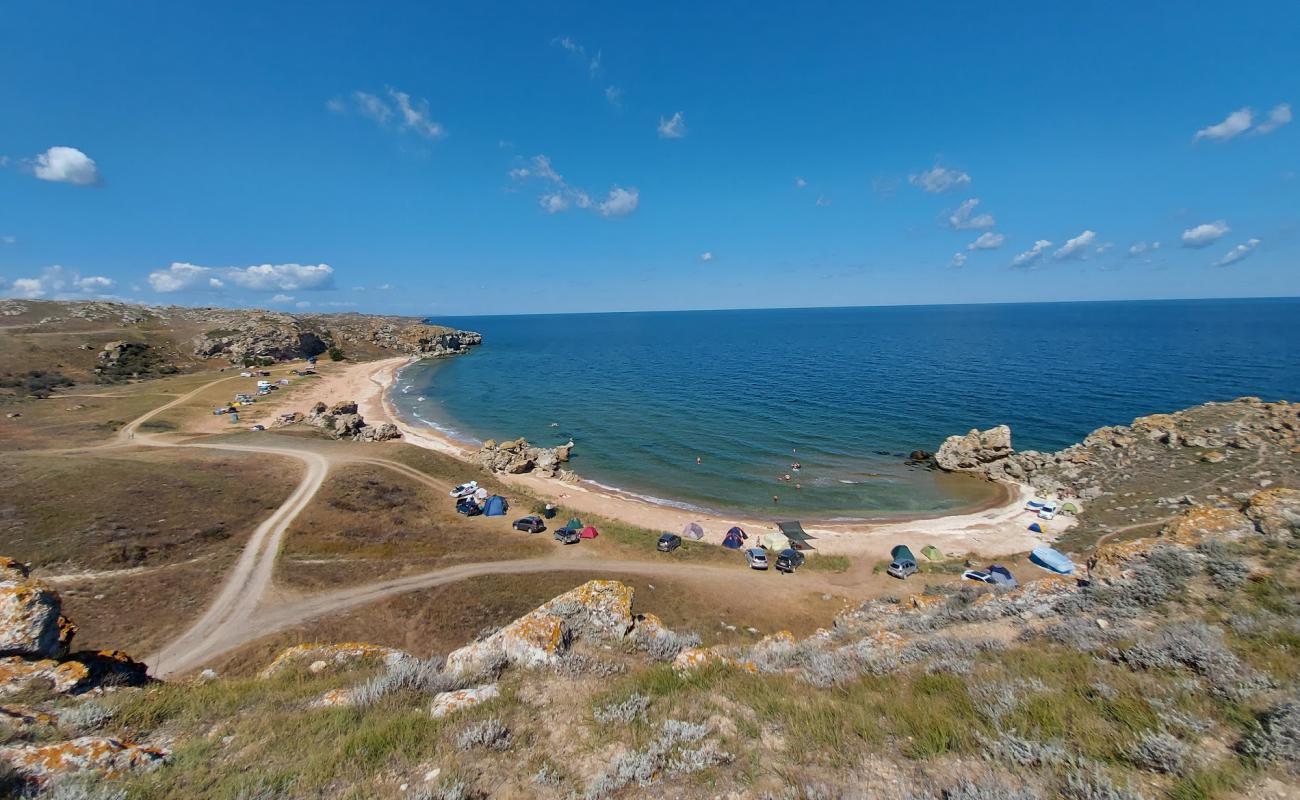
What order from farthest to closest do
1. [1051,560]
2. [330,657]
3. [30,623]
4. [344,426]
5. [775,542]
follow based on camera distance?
[344,426] < [775,542] < [1051,560] < [330,657] < [30,623]

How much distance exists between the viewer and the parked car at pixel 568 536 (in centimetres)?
3452

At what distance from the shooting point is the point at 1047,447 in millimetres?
56406

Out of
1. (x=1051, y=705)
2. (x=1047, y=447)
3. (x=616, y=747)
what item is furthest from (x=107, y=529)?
(x=1047, y=447)

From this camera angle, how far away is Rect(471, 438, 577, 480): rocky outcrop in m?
52.3

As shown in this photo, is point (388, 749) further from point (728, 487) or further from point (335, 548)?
point (728, 487)

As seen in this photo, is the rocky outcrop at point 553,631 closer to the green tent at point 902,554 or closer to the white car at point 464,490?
the green tent at point 902,554

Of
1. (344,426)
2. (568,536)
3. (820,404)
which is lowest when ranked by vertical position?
(568,536)

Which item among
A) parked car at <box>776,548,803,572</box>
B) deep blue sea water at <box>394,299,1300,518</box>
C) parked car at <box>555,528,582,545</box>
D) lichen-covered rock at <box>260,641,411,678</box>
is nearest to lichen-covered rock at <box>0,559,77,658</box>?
lichen-covered rock at <box>260,641,411,678</box>

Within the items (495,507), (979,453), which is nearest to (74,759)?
(495,507)

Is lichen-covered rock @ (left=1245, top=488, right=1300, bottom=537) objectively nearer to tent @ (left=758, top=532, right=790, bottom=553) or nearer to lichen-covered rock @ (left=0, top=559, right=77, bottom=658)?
tent @ (left=758, top=532, right=790, bottom=553)

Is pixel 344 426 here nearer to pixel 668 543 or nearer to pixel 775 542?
pixel 668 543

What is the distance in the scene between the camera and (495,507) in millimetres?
38875

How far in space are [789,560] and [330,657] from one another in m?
27.5

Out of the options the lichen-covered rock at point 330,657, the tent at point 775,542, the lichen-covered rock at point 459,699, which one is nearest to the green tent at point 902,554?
the tent at point 775,542
